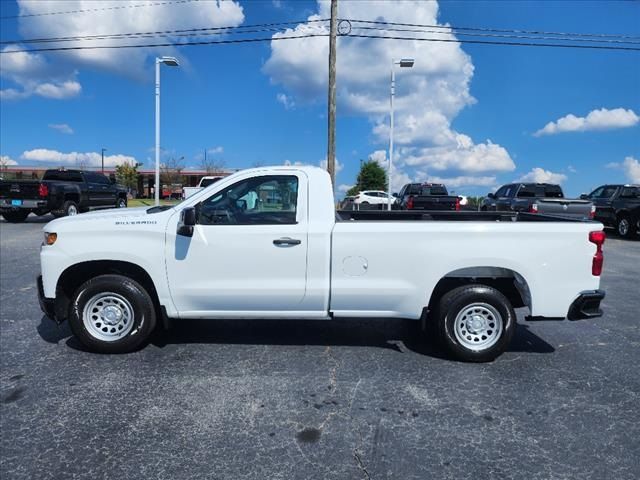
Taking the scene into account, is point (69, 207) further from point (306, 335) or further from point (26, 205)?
point (306, 335)

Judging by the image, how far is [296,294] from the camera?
15.6 feet

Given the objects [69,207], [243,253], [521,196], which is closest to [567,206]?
[521,196]

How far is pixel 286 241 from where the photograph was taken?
4680 millimetres

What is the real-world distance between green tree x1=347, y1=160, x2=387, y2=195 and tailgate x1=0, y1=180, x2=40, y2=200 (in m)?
53.1

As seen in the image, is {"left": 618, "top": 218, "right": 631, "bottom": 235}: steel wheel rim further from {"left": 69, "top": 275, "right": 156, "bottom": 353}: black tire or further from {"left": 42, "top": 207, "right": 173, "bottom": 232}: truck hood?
{"left": 69, "top": 275, "right": 156, "bottom": 353}: black tire

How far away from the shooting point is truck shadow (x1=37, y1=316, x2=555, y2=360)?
535 cm

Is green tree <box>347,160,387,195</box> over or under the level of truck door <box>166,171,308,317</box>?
over

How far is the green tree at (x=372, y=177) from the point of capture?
6888cm

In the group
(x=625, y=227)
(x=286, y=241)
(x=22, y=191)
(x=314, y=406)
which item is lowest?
(x=314, y=406)

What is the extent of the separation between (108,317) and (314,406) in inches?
91.4

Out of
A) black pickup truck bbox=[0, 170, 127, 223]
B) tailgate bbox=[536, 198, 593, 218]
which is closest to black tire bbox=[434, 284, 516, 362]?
tailgate bbox=[536, 198, 593, 218]

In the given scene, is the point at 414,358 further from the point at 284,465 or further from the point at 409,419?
the point at 284,465

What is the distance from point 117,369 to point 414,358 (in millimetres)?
2800

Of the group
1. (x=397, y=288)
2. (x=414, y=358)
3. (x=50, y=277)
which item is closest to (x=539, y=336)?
(x=414, y=358)
